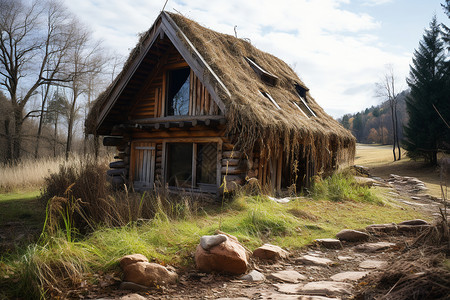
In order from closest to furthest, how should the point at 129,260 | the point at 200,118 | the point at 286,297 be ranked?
the point at 286,297 < the point at 129,260 < the point at 200,118

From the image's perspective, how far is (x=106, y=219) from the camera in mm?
4586

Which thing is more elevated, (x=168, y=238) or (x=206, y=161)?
(x=206, y=161)

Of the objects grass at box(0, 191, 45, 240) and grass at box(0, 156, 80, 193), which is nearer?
grass at box(0, 191, 45, 240)

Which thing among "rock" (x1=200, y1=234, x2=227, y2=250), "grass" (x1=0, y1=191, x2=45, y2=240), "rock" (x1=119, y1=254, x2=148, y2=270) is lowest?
"grass" (x1=0, y1=191, x2=45, y2=240)

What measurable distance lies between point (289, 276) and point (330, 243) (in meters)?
1.54

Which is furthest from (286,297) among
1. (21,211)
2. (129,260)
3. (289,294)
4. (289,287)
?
(21,211)

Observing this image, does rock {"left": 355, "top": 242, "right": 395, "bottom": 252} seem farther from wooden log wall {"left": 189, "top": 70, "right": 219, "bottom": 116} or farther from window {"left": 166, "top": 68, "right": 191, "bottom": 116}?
Result: window {"left": 166, "top": 68, "right": 191, "bottom": 116}

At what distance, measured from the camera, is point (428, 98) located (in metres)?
23.3

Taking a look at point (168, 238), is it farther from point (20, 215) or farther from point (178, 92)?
point (178, 92)

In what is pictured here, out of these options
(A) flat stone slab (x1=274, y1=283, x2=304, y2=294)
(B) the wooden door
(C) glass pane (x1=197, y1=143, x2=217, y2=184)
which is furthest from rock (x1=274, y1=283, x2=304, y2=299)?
(B) the wooden door

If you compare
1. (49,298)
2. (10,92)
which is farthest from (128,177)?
(10,92)

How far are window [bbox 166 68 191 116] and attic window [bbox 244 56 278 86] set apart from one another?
2.60 metres

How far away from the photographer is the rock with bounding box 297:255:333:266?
3.85 meters

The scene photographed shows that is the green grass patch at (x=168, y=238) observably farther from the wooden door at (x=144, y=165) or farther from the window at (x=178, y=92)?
the window at (x=178, y=92)
